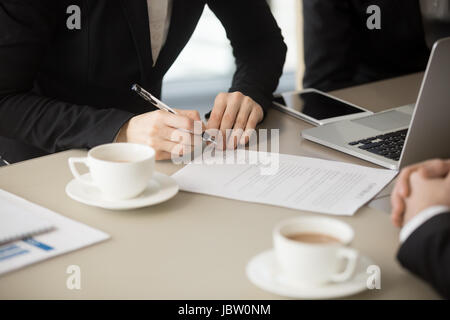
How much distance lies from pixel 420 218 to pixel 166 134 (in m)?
0.54

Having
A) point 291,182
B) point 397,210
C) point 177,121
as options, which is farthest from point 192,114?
point 397,210

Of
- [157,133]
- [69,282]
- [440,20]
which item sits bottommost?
[69,282]

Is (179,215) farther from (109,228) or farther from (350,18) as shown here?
(350,18)

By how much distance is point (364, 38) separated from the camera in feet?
7.17

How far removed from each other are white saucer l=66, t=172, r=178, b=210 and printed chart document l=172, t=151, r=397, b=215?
0.13 ft

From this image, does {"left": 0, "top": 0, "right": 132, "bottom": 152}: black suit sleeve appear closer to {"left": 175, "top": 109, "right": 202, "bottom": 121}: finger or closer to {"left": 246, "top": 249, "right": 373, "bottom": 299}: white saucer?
{"left": 175, "top": 109, "right": 202, "bottom": 121}: finger

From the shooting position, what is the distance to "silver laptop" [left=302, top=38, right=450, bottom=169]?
3.33 ft

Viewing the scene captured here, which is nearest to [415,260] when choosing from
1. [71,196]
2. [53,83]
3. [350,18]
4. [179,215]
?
[179,215]

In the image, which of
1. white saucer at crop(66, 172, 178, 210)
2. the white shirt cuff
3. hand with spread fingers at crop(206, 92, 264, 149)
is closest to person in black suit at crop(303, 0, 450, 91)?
hand with spread fingers at crop(206, 92, 264, 149)

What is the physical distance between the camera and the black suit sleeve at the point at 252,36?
1.63m

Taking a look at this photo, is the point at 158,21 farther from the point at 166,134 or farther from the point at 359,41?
the point at 359,41

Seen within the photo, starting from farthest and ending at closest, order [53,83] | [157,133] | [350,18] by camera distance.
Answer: [350,18]
[53,83]
[157,133]

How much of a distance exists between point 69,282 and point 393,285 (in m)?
0.41

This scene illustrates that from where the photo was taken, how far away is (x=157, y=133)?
3.78ft
